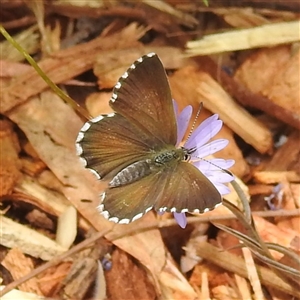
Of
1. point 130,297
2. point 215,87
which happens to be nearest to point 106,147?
point 130,297

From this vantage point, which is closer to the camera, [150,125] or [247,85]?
[150,125]

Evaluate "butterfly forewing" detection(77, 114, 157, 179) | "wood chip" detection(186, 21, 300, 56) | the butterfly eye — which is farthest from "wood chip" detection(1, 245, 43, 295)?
"wood chip" detection(186, 21, 300, 56)

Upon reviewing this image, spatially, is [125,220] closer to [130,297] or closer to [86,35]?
[130,297]

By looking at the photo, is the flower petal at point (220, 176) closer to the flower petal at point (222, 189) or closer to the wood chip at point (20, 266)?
the flower petal at point (222, 189)

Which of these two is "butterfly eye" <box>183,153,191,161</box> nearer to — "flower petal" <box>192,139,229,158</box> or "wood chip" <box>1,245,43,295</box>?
"flower petal" <box>192,139,229,158</box>

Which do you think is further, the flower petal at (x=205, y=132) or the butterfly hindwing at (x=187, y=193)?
the flower petal at (x=205, y=132)

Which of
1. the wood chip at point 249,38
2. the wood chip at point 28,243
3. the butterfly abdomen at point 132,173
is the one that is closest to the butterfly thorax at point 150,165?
the butterfly abdomen at point 132,173

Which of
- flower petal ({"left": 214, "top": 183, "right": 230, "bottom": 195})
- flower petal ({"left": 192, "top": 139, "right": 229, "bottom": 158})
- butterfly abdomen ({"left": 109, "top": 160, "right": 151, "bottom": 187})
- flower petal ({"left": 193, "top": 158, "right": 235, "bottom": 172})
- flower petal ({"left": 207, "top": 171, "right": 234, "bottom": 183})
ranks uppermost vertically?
butterfly abdomen ({"left": 109, "top": 160, "right": 151, "bottom": 187})

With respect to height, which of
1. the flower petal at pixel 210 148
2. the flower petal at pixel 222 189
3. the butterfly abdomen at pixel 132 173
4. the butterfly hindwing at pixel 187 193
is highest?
the butterfly abdomen at pixel 132 173
